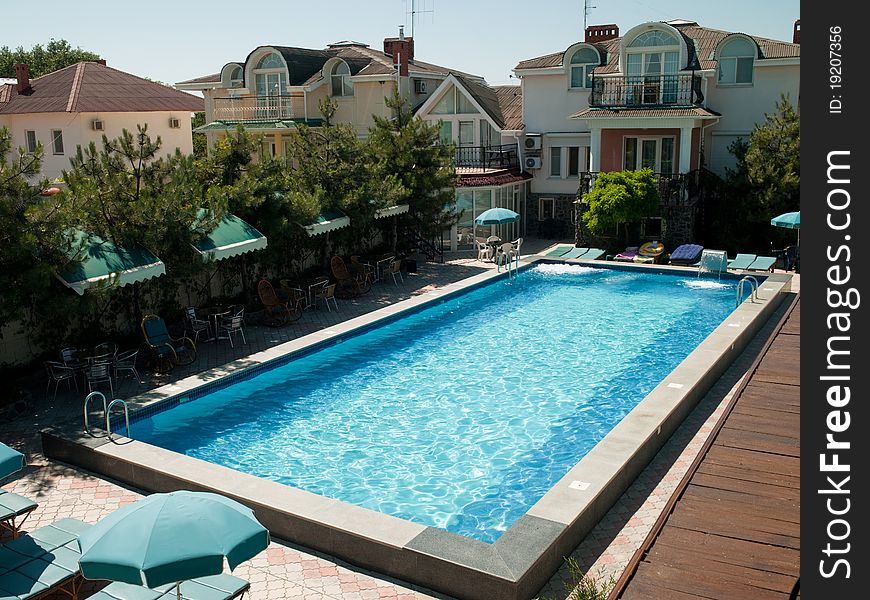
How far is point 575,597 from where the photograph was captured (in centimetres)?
866

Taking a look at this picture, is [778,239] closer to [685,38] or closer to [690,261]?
[690,261]

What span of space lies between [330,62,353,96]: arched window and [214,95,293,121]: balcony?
2.34m

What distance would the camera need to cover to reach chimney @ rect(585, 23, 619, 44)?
38.7 metres

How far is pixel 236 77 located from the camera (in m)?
42.2

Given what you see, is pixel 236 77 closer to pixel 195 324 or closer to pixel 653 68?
pixel 653 68

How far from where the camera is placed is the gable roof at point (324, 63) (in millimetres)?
38906

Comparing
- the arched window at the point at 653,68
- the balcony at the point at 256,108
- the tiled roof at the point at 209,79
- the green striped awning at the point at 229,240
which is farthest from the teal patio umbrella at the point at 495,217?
the tiled roof at the point at 209,79

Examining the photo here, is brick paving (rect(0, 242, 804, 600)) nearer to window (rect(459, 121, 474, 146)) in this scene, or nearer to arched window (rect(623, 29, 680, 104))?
arched window (rect(623, 29, 680, 104))

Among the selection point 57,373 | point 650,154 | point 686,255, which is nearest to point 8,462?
point 57,373

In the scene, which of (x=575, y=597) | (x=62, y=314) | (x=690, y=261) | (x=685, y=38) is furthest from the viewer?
(x=685, y=38)

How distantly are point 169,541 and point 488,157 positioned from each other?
3104 centimetres

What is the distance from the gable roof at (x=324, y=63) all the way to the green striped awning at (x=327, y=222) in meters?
15.6

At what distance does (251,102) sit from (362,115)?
5.61 meters
